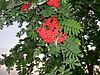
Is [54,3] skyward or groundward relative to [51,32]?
skyward

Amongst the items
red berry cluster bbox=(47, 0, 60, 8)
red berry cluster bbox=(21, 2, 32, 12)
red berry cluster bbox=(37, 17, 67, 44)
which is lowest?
red berry cluster bbox=(37, 17, 67, 44)

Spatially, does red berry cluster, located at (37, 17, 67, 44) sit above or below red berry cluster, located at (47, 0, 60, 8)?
below

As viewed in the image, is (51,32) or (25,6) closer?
(51,32)

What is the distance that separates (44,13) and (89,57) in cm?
482

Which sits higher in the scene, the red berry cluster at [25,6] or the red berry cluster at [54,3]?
the red berry cluster at [25,6]

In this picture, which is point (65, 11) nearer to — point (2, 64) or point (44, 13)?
point (44, 13)

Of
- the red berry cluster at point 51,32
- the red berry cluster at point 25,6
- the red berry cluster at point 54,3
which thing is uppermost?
the red berry cluster at point 25,6

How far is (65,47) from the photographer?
1997 mm

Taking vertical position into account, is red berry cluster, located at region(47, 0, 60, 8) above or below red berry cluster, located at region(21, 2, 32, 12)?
below

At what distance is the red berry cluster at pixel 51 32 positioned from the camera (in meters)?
1.95

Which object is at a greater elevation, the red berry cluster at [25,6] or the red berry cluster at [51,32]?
the red berry cluster at [25,6]

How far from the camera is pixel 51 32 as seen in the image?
195 centimetres

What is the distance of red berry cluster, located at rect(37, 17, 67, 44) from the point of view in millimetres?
1950

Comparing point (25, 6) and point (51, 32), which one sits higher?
point (25, 6)
